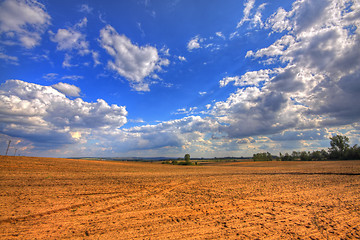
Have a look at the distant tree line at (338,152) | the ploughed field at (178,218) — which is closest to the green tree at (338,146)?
the distant tree line at (338,152)

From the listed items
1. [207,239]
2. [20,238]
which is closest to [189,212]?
[207,239]

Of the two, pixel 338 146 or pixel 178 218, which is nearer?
pixel 178 218

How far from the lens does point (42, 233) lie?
6.06 m

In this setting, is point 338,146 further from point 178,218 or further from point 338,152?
point 178,218

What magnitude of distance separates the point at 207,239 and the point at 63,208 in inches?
315

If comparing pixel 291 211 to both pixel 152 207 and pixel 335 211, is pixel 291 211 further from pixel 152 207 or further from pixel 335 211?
pixel 152 207

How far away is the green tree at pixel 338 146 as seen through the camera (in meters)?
88.9

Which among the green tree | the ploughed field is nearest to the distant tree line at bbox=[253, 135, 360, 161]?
the green tree

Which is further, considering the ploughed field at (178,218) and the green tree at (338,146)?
the green tree at (338,146)

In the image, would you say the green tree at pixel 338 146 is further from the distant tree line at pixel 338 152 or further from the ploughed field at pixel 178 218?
the ploughed field at pixel 178 218

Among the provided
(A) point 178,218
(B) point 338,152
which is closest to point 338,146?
(B) point 338,152

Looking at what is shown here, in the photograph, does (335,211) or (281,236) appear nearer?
(281,236)

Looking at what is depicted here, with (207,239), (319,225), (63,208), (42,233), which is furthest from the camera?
(63,208)

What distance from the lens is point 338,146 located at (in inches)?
3647
